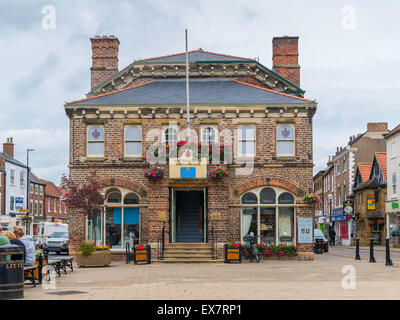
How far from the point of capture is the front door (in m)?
27.9

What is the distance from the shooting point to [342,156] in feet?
204

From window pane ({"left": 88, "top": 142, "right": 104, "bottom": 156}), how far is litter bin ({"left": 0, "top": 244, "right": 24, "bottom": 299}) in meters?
14.6

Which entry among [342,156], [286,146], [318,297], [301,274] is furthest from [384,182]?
[318,297]

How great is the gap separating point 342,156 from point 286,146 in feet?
120

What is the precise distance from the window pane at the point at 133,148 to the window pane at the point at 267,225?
614 centimetres

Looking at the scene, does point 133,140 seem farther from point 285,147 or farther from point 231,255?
point 231,255

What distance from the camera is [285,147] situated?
27.2 m

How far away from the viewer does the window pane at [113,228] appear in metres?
27.2

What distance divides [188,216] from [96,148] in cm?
547

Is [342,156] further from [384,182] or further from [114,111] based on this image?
[114,111]

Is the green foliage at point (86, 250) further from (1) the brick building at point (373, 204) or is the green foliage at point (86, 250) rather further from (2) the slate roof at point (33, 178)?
(2) the slate roof at point (33, 178)

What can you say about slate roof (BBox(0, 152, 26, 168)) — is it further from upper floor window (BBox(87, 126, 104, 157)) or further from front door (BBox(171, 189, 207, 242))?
front door (BBox(171, 189, 207, 242))

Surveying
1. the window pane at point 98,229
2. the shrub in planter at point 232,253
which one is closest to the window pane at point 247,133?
the shrub in planter at point 232,253

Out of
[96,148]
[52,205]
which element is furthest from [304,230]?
[52,205]
